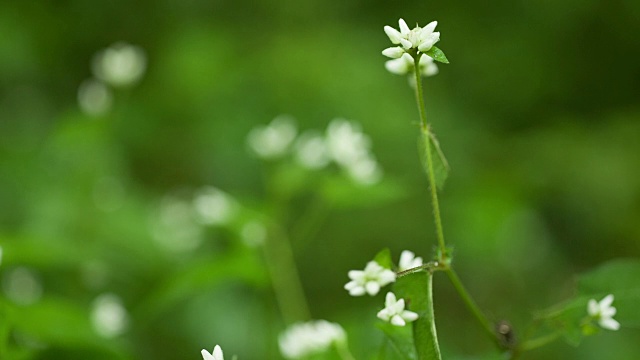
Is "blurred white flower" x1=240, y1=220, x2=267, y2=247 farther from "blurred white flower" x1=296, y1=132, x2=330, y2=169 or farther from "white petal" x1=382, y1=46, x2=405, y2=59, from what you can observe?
"white petal" x1=382, y1=46, x2=405, y2=59

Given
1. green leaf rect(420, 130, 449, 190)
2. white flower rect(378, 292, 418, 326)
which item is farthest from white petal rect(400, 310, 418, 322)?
green leaf rect(420, 130, 449, 190)

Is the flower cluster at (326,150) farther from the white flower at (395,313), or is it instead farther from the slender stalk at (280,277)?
the white flower at (395,313)

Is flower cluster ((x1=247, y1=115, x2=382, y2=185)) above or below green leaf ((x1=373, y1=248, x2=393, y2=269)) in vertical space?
above

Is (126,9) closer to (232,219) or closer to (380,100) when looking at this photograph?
(380,100)

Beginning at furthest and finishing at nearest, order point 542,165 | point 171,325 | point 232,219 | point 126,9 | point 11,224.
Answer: point 126,9
point 542,165
point 11,224
point 171,325
point 232,219

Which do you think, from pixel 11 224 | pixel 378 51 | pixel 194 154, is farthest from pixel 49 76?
pixel 378 51
